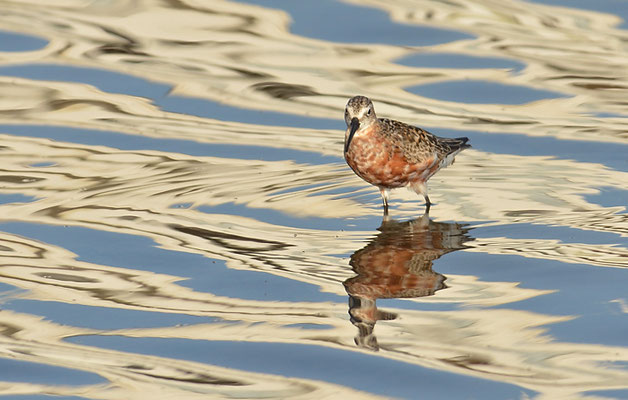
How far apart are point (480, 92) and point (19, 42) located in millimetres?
6090

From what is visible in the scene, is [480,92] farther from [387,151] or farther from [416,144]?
[387,151]

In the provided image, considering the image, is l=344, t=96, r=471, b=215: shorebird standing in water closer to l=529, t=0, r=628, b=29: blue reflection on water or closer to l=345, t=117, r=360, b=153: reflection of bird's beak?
l=345, t=117, r=360, b=153: reflection of bird's beak

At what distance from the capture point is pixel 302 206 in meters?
10.6

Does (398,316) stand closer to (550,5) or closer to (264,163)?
(264,163)

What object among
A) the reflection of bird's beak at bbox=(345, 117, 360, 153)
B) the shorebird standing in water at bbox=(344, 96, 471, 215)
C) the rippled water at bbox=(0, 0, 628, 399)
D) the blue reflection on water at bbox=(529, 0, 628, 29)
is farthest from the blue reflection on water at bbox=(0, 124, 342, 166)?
the blue reflection on water at bbox=(529, 0, 628, 29)

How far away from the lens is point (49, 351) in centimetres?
720

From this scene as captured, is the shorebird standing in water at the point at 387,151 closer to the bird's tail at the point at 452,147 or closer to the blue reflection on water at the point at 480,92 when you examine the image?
the bird's tail at the point at 452,147

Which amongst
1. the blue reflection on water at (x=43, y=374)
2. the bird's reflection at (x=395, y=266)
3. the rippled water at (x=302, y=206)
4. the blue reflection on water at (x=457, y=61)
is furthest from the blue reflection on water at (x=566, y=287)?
the blue reflection on water at (x=457, y=61)

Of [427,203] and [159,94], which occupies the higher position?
[159,94]

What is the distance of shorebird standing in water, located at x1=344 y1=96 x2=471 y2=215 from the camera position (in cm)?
1042

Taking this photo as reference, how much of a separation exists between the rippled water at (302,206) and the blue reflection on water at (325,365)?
0.02 metres

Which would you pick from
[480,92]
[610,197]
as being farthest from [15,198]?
[480,92]

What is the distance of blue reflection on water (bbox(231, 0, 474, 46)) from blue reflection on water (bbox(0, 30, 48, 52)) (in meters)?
3.25

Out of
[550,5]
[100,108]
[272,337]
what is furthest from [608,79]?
[272,337]
